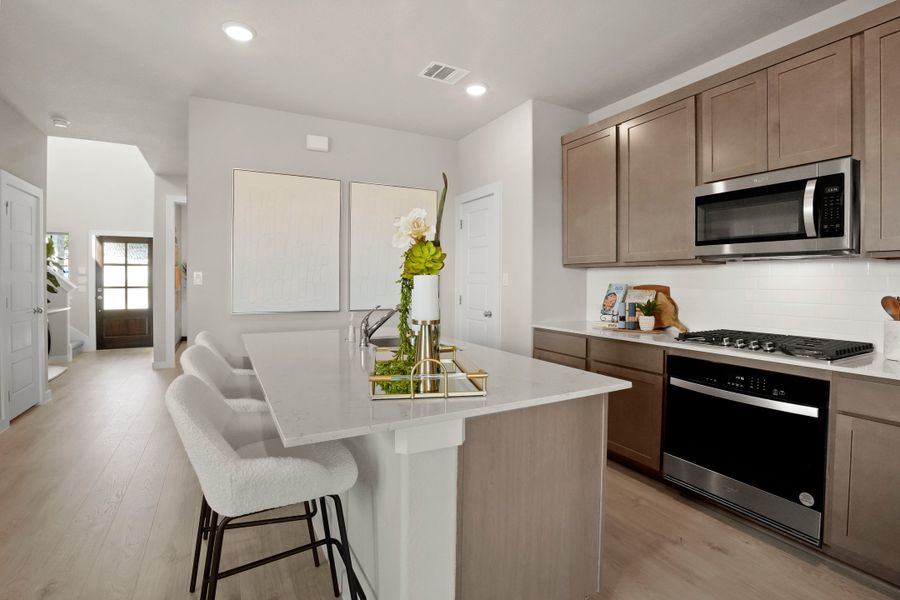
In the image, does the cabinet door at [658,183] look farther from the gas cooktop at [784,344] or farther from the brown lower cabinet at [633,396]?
the brown lower cabinet at [633,396]

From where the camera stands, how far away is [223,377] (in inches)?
94.0

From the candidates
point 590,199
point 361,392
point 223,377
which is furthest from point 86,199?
point 361,392

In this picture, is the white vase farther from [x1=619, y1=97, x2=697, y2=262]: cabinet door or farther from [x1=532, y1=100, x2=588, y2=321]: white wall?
[x1=532, y1=100, x2=588, y2=321]: white wall

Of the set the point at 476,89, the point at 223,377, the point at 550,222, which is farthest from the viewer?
the point at 550,222

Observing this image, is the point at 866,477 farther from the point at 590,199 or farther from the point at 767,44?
the point at 767,44

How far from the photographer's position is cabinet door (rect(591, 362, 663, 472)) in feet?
9.19

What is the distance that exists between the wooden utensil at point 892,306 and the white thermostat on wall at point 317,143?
4.06 m

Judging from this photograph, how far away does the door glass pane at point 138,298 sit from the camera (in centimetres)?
847

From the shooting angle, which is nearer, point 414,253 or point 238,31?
point 414,253

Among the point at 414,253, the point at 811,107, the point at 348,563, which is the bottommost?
the point at 348,563

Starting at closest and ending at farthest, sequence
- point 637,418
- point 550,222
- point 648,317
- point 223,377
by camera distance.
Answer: point 223,377 < point 637,418 < point 648,317 < point 550,222

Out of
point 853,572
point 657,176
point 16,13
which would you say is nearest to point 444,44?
point 657,176

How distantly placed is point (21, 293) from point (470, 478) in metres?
4.71

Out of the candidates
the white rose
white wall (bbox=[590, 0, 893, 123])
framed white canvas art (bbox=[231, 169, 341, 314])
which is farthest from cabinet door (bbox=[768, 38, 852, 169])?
framed white canvas art (bbox=[231, 169, 341, 314])
